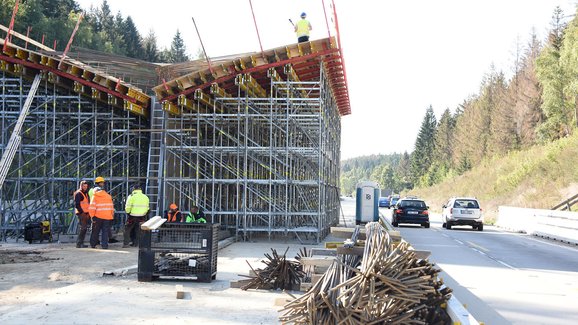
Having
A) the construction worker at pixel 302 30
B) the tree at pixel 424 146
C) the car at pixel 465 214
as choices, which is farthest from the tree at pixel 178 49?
the construction worker at pixel 302 30

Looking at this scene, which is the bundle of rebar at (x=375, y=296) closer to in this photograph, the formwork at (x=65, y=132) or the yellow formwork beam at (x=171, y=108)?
the yellow formwork beam at (x=171, y=108)

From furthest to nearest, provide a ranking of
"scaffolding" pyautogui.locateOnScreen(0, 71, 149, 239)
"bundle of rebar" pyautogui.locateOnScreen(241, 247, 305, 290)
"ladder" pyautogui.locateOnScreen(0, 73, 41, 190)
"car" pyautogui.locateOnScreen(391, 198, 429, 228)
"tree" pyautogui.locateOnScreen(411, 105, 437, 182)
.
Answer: "tree" pyautogui.locateOnScreen(411, 105, 437, 182) < "car" pyautogui.locateOnScreen(391, 198, 429, 228) < "scaffolding" pyautogui.locateOnScreen(0, 71, 149, 239) < "ladder" pyautogui.locateOnScreen(0, 73, 41, 190) < "bundle of rebar" pyautogui.locateOnScreen(241, 247, 305, 290)

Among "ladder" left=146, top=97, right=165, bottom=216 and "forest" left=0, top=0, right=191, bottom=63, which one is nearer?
"ladder" left=146, top=97, right=165, bottom=216

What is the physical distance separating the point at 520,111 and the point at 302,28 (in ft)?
194

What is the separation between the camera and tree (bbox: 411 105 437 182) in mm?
126050

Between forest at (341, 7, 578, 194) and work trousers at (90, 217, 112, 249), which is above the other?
forest at (341, 7, 578, 194)

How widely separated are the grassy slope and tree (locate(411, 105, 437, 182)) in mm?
54663

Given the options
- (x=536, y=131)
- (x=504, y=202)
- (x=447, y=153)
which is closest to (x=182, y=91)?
(x=504, y=202)

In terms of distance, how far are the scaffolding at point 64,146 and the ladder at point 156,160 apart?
58 centimetres

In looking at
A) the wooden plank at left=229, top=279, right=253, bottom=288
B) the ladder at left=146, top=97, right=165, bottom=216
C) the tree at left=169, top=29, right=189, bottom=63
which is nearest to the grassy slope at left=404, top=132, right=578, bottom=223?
the ladder at left=146, top=97, right=165, bottom=216

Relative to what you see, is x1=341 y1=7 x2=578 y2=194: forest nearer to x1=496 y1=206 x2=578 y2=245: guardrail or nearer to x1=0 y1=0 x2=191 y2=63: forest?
x1=496 y1=206 x2=578 y2=245: guardrail

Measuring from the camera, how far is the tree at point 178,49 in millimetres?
102625

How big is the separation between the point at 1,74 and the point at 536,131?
186 ft

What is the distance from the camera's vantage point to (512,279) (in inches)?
522
